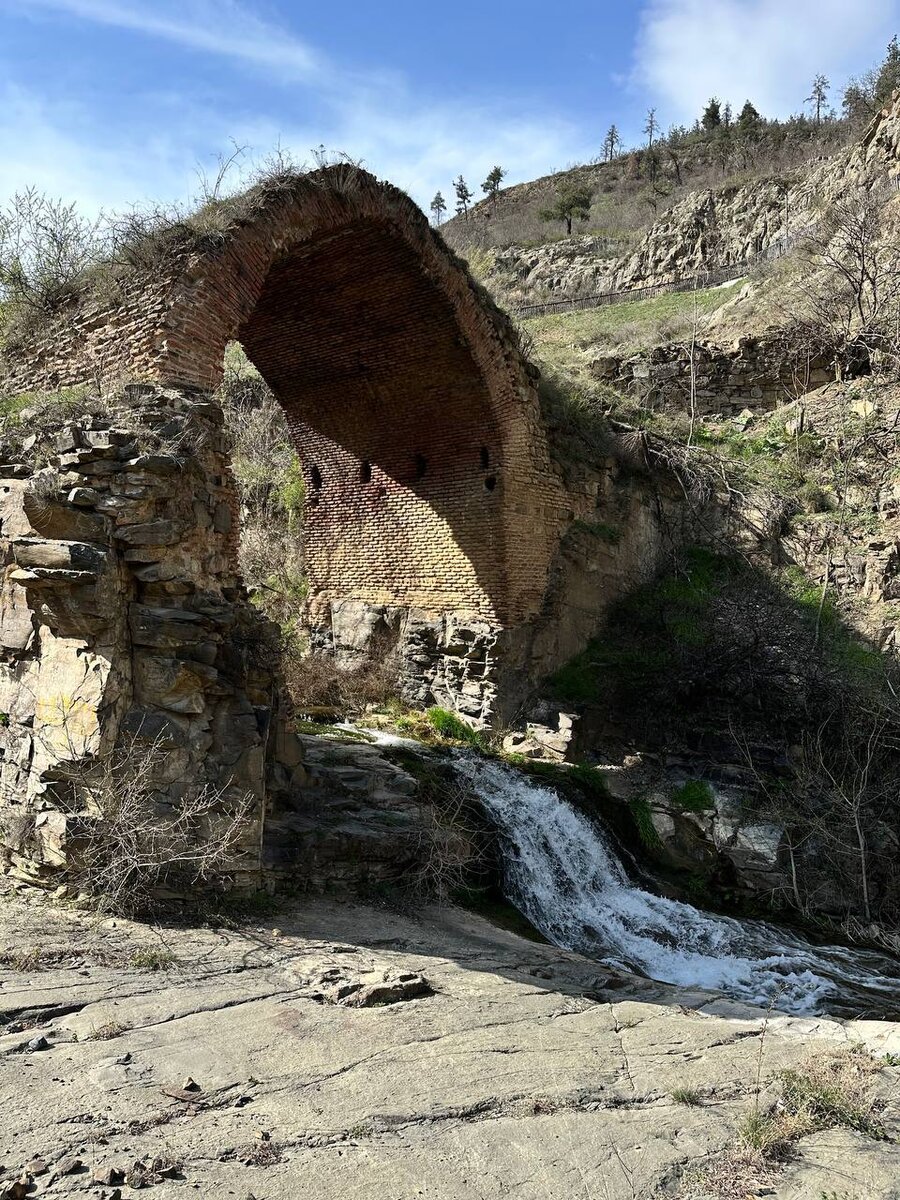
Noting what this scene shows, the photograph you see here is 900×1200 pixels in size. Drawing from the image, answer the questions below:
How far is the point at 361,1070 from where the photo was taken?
4344 mm

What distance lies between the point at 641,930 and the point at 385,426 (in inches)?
287

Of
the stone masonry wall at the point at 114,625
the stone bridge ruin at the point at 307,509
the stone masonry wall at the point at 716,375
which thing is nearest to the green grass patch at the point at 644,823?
the stone bridge ruin at the point at 307,509

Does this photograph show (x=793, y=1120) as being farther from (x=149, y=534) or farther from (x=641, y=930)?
(x=149, y=534)

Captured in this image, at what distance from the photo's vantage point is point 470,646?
37.8ft

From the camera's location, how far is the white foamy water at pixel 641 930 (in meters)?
7.12

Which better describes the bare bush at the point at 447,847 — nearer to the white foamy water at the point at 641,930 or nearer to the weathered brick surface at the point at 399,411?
the white foamy water at the point at 641,930

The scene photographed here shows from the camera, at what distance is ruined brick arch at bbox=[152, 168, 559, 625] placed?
32.3 feet

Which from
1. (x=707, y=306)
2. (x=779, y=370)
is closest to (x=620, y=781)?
(x=779, y=370)

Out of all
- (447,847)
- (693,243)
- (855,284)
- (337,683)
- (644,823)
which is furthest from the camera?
(693,243)

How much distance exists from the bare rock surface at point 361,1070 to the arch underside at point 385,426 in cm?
634

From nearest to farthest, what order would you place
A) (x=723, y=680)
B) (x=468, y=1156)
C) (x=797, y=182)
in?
(x=468, y=1156) → (x=723, y=680) → (x=797, y=182)

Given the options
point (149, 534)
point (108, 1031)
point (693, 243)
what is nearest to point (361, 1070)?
point (108, 1031)

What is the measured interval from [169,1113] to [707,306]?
70.8ft

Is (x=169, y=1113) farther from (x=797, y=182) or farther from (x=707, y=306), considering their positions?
(x=797, y=182)
